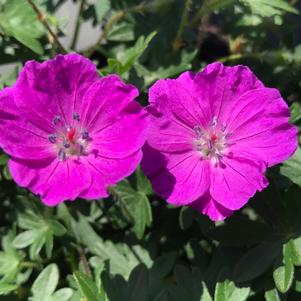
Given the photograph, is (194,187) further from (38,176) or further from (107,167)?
(38,176)

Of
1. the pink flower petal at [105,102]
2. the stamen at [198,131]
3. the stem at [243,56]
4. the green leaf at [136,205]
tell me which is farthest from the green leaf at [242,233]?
the stem at [243,56]

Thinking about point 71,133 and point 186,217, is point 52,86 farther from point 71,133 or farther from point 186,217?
point 186,217

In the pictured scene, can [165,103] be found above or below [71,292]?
above

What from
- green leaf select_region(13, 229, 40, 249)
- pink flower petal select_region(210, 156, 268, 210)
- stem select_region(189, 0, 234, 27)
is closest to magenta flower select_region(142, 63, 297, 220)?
pink flower petal select_region(210, 156, 268, 210)

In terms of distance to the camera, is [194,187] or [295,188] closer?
[194,187]

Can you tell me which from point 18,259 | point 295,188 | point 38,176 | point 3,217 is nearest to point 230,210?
point 295,188

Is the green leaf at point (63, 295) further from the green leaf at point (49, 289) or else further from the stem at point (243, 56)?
the stem at point (243, 56)

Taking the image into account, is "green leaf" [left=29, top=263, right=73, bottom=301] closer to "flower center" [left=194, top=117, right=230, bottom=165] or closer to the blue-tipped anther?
the blue-tipped anther
